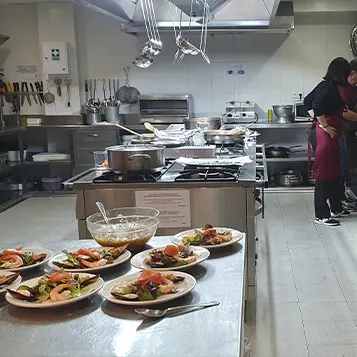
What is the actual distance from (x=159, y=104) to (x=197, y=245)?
507 cm

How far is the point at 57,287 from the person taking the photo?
4.34 ft

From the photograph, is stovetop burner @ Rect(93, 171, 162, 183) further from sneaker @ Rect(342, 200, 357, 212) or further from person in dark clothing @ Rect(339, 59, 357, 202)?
person in dark clothing @ Rect(339, 59, 357, 202)

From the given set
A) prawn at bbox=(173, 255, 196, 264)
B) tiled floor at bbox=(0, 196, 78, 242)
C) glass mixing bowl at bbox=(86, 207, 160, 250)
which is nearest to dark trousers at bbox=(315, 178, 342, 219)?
tiled floor at bbox=(0, 196, 78, 242)

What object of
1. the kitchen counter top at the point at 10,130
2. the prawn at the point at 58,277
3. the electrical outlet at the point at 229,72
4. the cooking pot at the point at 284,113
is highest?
the electrical outlet at the point at 229,72

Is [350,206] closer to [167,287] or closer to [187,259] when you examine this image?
[187,259]

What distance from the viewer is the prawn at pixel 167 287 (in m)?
1.31

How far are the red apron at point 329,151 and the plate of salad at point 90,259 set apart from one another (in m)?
3.51

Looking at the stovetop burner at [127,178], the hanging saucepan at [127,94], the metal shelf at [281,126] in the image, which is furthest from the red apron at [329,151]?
the hanging saucepan at [127,94]

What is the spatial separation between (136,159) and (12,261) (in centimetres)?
140

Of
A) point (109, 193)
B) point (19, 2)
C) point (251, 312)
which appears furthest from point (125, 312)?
point (19, 2)

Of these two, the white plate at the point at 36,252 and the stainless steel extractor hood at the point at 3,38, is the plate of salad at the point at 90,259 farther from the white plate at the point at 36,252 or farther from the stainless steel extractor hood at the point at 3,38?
the stainless steel extractor hood at the point at 3,38

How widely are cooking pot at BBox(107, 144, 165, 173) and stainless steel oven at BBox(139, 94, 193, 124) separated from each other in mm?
3607

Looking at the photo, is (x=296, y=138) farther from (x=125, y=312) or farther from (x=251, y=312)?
(x=125, y=312)

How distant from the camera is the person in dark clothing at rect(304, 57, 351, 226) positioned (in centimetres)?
458
